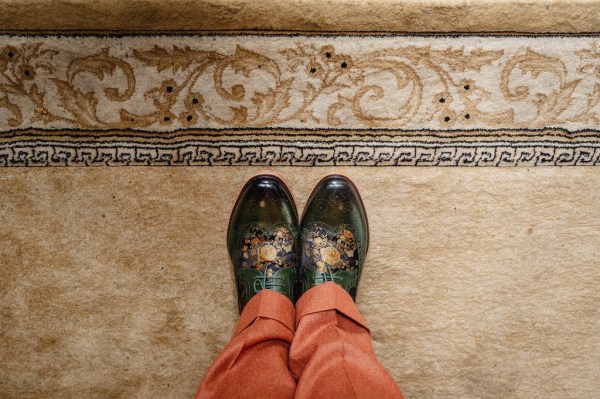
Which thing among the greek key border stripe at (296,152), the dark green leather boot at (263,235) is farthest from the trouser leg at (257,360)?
the greek key border stripe at (296,152)

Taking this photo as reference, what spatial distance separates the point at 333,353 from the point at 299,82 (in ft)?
1.84

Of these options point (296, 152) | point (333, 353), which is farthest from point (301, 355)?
point (296, 152)

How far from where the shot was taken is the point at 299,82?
852 millimetres

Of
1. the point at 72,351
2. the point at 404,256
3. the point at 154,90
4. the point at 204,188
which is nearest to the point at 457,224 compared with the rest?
the point at 404,256

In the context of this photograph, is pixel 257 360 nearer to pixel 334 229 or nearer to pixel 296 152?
pixel 334 229

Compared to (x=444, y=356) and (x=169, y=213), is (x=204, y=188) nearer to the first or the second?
(x=169, y=213)

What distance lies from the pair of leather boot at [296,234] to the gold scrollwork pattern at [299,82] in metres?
0.15

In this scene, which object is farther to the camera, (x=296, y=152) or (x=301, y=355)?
(x=296, y=152)

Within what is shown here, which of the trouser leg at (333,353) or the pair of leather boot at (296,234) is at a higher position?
the pair of leather boot at (296,234)

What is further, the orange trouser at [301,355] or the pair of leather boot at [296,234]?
the pair of leather boot at [296,234]

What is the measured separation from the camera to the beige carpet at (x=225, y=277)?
882mm

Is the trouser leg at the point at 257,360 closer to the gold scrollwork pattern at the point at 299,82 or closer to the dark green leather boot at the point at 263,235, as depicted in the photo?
the dark green leather boot at the point at 263,235

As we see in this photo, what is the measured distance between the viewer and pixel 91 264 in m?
0.89

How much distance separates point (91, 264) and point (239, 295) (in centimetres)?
36
